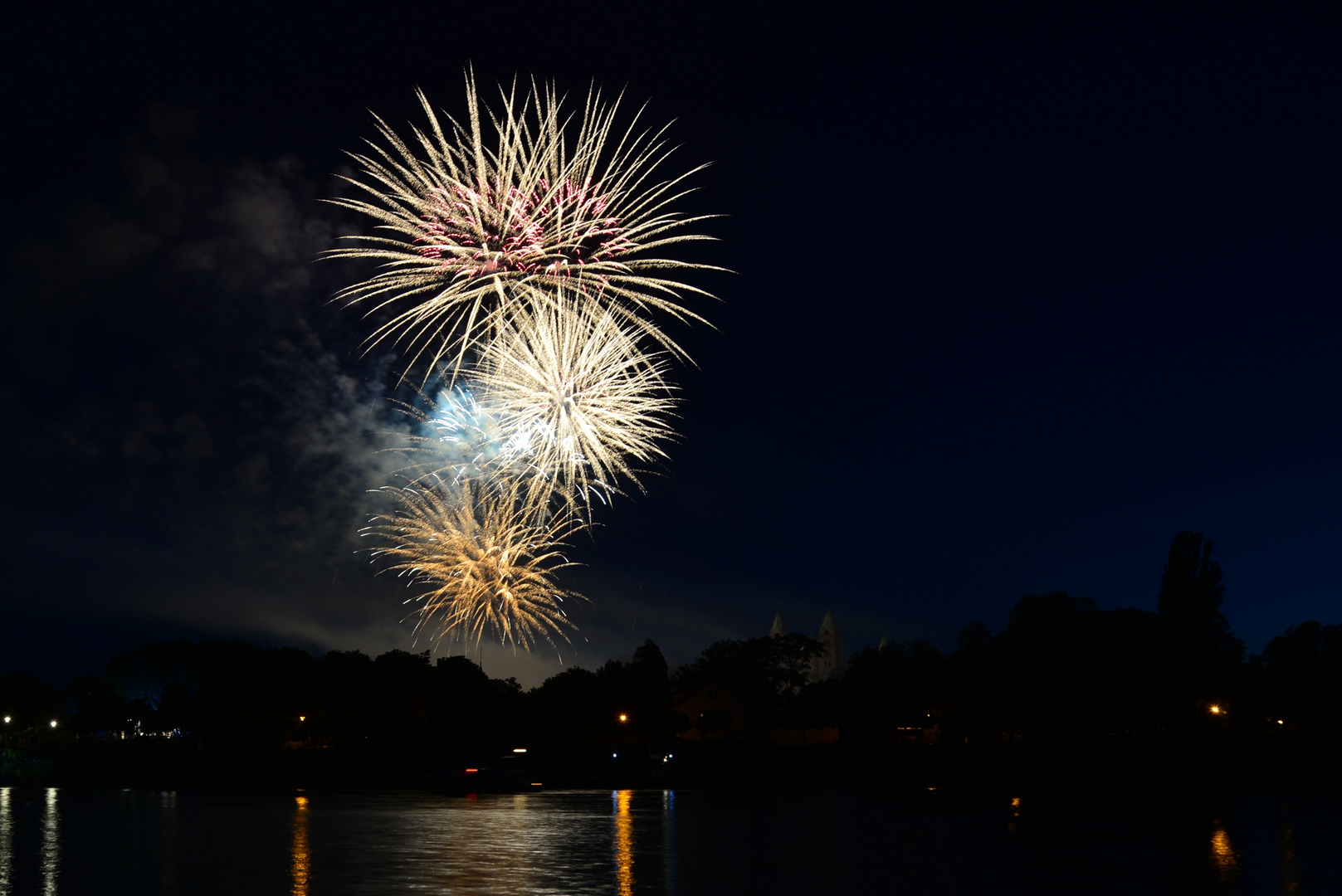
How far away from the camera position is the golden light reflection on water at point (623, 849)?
61.7 ft

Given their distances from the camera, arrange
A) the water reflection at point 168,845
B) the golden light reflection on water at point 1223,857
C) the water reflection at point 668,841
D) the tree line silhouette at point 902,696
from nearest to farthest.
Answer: the water reflection at point 168,845 < the water reflection at point 668,841 < the golden light reflection on water at point 1223,857 < the tree line silhouette at point 902,696

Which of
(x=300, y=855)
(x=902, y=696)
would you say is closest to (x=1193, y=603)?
(x=902, y=696)

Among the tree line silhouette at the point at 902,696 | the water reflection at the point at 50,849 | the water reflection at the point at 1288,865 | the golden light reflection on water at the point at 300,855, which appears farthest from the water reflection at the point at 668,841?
the tree line silhouette at the point at 902,696

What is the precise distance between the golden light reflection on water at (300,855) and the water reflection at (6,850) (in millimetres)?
4769

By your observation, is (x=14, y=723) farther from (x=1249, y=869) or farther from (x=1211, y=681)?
(x=1249, y=869)

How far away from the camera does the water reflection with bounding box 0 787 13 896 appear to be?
19141 mm

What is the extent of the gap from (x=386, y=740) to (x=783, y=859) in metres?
53.5

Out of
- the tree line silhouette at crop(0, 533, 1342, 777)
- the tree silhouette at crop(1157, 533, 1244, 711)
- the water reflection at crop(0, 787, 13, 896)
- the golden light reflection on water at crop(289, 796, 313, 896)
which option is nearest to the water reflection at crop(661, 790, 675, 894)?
the golden light reflection on water at crop(289, 796, 313, 896)

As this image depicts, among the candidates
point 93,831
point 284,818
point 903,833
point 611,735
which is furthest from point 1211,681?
point 93,831

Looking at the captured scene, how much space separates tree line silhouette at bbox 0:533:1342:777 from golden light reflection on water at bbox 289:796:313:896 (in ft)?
116

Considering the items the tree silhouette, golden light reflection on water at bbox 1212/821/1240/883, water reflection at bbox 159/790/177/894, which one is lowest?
golden light reflection on water at bbox 1212/821/1240/883

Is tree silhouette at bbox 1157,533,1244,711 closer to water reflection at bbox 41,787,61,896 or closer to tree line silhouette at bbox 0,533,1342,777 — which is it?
tree line silhouette at bbox 0,533,1342,777

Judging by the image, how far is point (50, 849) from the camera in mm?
25312

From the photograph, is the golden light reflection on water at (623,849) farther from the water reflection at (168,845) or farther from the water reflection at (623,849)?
the water reflection at (168,845)
